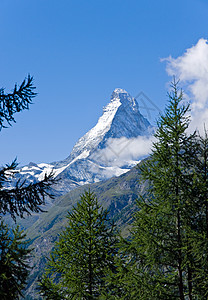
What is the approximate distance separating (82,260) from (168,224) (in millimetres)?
5983

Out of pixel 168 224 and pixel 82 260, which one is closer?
pixel 168 224

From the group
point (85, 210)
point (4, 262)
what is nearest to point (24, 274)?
point (4, 262)

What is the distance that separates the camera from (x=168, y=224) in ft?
42.4

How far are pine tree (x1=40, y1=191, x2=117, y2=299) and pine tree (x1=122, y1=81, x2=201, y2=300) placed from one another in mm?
3557

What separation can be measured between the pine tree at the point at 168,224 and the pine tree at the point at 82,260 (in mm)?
3557

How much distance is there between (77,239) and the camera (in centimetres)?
1658

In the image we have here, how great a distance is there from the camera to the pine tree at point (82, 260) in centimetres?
1609

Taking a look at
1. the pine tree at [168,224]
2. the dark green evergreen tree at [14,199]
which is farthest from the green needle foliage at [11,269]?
the pine tree at [168,224]

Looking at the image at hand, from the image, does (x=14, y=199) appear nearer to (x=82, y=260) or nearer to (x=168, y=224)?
(x=168, y=224)

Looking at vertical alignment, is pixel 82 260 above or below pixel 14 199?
below

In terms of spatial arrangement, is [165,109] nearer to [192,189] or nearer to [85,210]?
[192,189]

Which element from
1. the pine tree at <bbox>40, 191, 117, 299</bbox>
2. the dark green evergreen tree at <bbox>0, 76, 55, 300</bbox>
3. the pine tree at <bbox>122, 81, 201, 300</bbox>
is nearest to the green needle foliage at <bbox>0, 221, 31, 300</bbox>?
the dark green evergreen tree at <bbox>0, 76, 55, 300</bbox>

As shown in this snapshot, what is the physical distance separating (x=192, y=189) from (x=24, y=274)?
715 cm

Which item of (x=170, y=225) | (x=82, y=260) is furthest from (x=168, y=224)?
(x=82, y=260)
